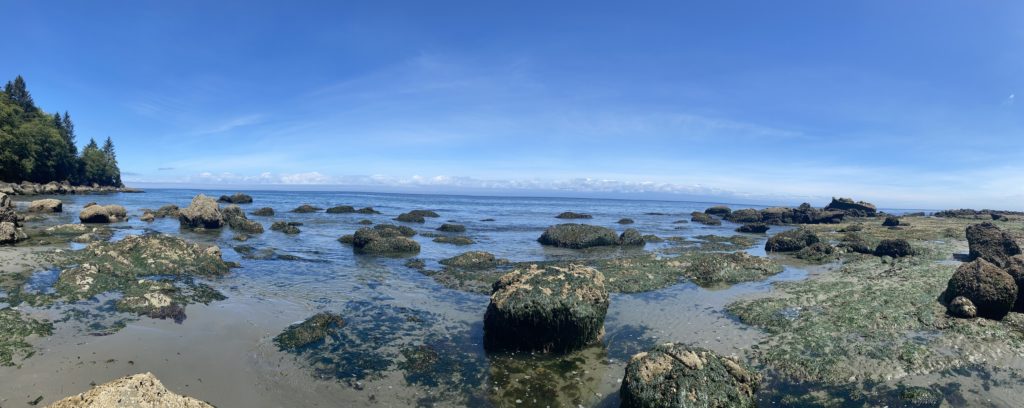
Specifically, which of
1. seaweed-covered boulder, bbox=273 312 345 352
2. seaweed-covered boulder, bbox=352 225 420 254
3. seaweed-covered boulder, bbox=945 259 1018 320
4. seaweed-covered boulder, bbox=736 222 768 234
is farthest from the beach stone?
seaweed-covered boulder, bbox=736 222 768 234

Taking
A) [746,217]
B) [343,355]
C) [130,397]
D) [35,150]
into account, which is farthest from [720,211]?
[35,150]

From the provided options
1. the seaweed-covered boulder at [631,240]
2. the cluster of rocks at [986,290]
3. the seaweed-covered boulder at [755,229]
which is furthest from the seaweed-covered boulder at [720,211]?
the cluster of rocks at [986,290]

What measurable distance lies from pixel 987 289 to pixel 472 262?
54.1 ft

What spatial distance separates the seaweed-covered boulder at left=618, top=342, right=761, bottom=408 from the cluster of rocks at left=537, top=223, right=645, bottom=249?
64.7 ft

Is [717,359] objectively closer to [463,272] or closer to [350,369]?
[350,369]

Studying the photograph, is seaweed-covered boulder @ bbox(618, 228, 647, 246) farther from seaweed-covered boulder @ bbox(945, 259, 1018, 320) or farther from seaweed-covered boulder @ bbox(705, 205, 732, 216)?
seaweed-covered boulder @ bbox(705, 205, 732, 216)

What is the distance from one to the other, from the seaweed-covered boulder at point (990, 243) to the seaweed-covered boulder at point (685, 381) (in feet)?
65.5

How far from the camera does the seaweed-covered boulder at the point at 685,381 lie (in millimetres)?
6930

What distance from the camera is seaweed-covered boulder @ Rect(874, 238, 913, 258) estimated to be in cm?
2270

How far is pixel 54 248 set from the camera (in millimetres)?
19125

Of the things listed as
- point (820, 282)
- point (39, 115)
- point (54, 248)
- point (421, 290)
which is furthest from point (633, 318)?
point (39, 115)

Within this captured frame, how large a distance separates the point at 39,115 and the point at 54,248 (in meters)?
101

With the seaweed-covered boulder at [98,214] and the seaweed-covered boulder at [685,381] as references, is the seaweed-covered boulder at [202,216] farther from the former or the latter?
the seaweed-covered boulder at [685,381]

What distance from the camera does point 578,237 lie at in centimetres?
2800
